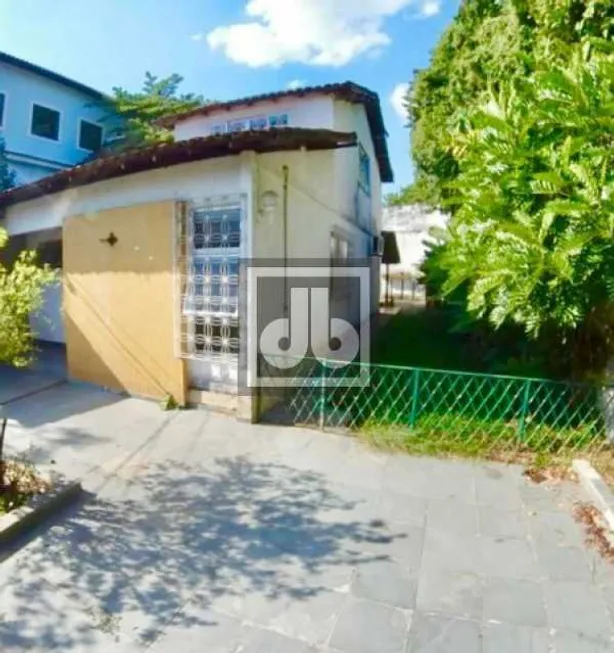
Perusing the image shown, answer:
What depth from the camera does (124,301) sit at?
7781mm

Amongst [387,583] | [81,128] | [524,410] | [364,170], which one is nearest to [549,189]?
[524,410]

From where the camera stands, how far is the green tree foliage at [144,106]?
20.8 m

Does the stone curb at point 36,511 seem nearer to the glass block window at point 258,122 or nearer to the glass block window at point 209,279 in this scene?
the glass block window at point 209,279

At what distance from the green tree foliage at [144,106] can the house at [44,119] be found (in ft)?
2.41

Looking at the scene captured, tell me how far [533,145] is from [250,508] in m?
4.68

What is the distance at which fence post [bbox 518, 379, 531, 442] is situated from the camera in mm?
5523

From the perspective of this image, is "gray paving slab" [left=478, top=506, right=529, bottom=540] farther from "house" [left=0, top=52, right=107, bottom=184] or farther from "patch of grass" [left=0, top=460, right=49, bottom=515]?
"house" [left=0, top=52, right=107, bottom=184]

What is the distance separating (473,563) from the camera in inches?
143

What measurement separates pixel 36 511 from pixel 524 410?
5.55m

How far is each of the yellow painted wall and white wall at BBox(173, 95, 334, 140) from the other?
4419 mm

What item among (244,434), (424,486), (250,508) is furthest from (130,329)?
(424,486)

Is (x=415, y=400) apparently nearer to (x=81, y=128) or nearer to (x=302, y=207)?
(x=302, y=207)

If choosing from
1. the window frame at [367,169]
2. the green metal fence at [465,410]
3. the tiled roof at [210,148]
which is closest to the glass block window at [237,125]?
the window frame at [367,169]

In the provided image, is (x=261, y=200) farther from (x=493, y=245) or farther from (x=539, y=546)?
(x=539, y=546)
